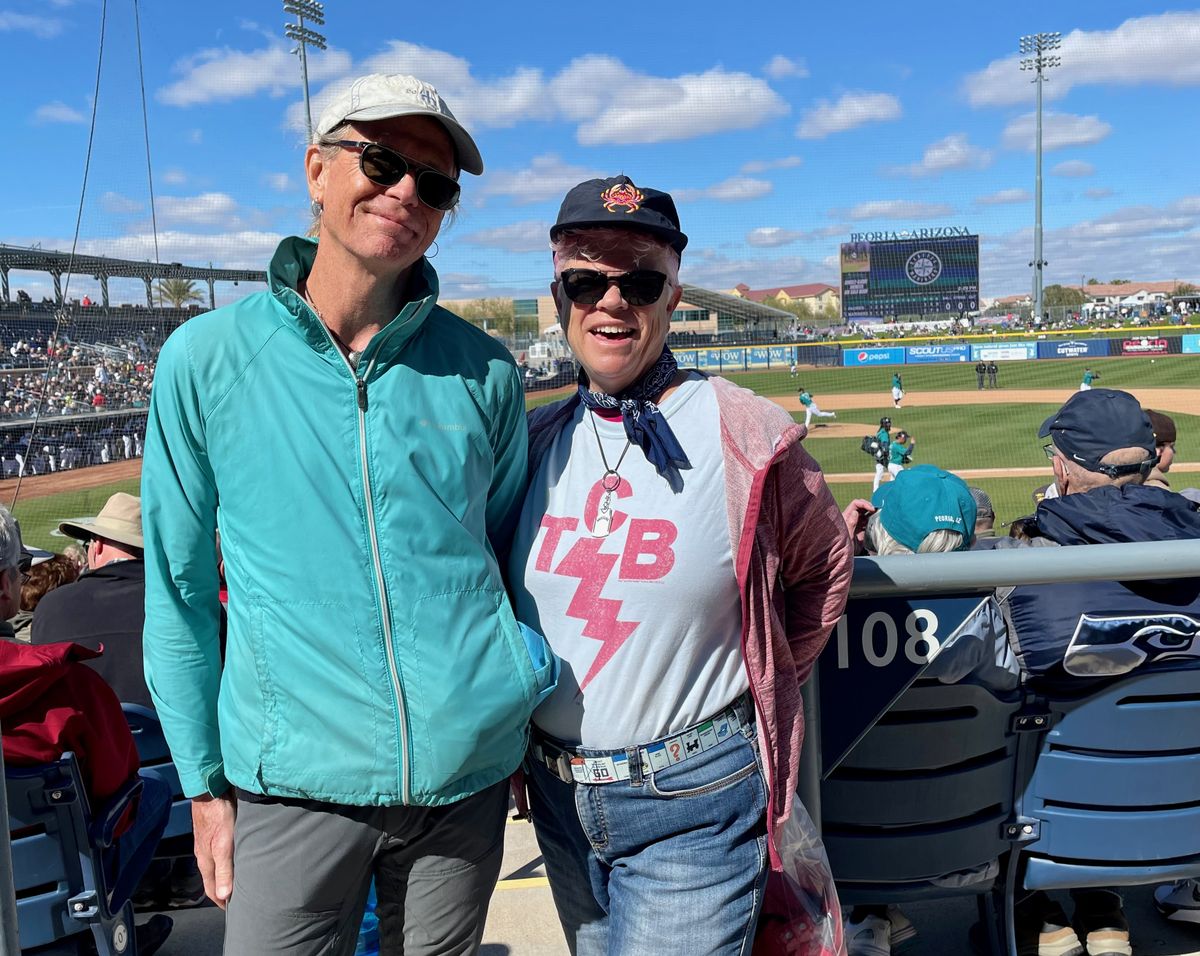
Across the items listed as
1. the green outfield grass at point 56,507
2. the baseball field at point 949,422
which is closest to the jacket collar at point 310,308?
the baseball field at point 949,422

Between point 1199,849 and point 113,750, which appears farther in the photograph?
point 1199,849

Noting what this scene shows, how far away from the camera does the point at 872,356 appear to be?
138 ft

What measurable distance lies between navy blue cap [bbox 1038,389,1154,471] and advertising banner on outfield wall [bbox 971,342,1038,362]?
38.2 m

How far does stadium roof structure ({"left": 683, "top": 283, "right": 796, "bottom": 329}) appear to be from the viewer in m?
35.7

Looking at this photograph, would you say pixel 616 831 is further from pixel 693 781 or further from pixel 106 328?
pixel 106 328

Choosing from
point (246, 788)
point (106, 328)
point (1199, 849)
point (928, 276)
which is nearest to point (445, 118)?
point (246, 788)

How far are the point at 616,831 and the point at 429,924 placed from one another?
35 centimetres

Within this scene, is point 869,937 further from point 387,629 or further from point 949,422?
point 949,422

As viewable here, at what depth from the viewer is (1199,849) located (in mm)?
2318

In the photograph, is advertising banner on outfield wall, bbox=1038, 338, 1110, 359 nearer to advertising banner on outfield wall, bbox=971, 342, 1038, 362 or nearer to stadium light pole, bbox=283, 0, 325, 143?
advertising banner on outfield wall, bbox=971, 342, 1038, 362

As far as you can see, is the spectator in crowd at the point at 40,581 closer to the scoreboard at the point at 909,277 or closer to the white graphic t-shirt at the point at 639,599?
the white graphic t-shirt at the point at 639,599

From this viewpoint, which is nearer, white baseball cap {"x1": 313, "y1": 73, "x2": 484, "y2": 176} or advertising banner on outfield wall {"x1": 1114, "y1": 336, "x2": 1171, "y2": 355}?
white baseball cap {"x1": 313, "y1": 73, "x2": 484, "y2": 176}

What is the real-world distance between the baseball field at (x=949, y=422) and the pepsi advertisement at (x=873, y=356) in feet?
5.41

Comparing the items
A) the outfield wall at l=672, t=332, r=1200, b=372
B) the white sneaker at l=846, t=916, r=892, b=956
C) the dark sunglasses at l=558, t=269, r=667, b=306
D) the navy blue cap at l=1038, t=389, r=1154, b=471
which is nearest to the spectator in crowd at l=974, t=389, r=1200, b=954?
the navy blue cap at l=1038, t=389, r=1154, b=471
